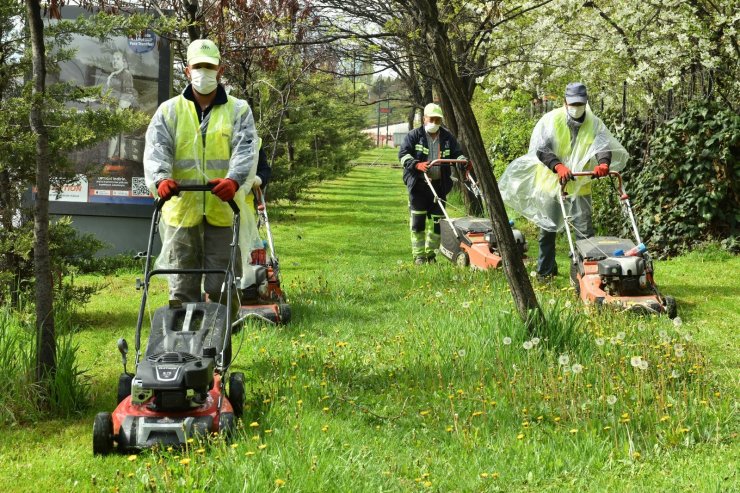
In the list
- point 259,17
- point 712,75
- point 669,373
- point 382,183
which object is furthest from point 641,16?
point 382,183

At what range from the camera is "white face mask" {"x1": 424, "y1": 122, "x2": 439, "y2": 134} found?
1191cm

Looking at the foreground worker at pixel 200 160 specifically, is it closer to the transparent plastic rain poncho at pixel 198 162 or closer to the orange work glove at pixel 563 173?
the transparent plastic rain poncho at pixel 198 162

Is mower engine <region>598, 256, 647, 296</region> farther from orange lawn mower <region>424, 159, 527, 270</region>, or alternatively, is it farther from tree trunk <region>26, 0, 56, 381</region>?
tree trunk <region>26, 0, 56, 381</region>

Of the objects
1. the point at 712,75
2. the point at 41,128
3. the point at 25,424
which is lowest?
the point at 25,424

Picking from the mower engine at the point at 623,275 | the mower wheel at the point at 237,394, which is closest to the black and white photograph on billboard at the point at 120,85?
the mower engine at the point at 623,275

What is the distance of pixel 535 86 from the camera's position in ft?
65.3

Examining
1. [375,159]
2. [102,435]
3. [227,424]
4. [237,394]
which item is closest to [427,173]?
[237,394]

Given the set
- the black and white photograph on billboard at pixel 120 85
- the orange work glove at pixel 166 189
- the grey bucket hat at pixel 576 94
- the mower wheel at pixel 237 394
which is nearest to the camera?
the mower wheel at pixel 237 394

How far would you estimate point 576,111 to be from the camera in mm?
9516

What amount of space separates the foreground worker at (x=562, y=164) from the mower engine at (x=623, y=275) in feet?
4.12

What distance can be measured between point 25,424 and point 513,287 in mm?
3280

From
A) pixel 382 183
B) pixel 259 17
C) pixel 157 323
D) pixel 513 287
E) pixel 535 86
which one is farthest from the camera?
pixel 382 183

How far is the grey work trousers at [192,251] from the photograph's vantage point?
6.42 metres

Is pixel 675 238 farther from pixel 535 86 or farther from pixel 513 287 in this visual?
pixel 535 86
